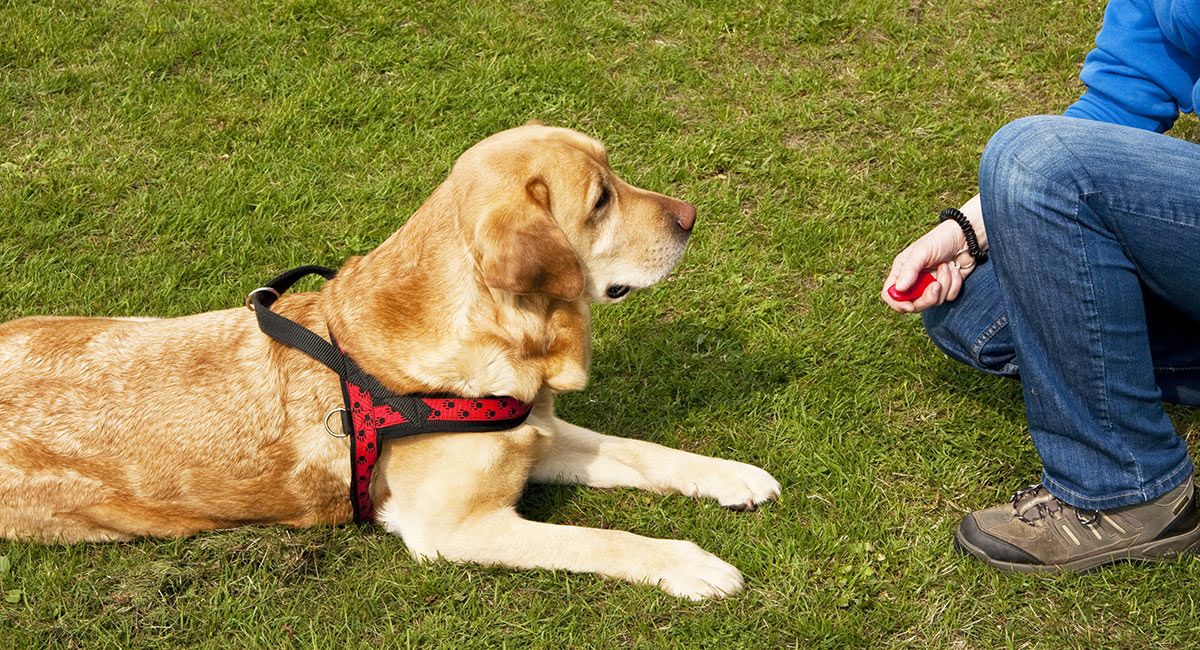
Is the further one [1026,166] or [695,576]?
[695,576]

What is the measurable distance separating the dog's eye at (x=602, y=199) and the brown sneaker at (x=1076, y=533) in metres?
1.93

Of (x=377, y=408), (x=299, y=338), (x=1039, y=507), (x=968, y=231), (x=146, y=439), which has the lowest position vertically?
(x=1039, y=507)

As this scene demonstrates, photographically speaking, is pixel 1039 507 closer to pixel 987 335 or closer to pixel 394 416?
pixel 987 335

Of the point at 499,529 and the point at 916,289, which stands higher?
the point at 916,289

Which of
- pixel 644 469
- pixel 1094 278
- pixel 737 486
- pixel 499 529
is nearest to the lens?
pixel 1094 278

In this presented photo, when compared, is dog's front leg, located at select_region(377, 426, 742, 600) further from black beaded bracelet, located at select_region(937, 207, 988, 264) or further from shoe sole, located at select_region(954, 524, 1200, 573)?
black beaded bracelet, located at select_region(937, 207, 988, 264)

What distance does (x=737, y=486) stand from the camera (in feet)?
13.8

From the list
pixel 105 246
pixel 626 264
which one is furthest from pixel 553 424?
pixel 105 246

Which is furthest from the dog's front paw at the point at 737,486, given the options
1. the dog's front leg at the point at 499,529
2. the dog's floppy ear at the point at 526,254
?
the dog's floppy ear at the point at 526,254

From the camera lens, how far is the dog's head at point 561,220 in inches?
137

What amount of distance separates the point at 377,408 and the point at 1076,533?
105 inches

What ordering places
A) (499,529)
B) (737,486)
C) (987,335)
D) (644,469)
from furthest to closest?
(644,469) < (737,486) < (987,335) < (499,529)

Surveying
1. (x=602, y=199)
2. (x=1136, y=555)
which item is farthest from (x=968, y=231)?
(x=602, y=199)

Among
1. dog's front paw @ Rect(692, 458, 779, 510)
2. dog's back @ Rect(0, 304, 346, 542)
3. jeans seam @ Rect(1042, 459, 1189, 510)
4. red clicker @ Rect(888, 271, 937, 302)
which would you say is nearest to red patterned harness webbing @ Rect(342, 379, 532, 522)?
dog's back @ Rect(0, 304, 346, 542)
